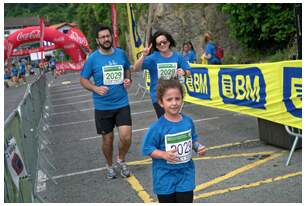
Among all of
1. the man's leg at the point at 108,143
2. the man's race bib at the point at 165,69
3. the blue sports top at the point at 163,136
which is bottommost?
the man's leg at the point at 108,143

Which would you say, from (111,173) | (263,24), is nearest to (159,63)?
(111,173)

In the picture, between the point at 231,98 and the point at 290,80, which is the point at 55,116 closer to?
the point at 231,98

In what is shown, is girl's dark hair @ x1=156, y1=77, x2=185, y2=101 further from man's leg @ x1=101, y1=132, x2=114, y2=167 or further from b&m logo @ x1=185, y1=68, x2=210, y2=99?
b&m logo @ x1=185, y1=68, x2=210, y2=99

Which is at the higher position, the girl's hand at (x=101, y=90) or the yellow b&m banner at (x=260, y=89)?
the girl's hand at (x=101, y=90)

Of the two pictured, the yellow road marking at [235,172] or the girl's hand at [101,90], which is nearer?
the yellow road marking at [235,172]

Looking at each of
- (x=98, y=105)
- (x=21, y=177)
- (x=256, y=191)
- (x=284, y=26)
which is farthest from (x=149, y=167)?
(x=284, y=26)

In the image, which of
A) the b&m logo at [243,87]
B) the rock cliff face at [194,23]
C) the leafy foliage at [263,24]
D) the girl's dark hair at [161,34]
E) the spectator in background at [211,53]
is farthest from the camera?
the rock cliff face at [194,23]

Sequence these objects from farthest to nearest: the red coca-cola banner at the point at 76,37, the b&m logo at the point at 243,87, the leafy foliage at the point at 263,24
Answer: the red coca-cola banner at the point at 76,37, the leafy foliage at the point at 263,24, the b&m logo at the point at 243,87

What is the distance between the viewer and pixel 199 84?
9.73 m

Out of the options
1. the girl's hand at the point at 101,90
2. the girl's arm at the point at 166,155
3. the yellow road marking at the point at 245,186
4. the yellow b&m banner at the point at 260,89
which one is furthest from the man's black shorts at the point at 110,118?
the girl's arm at the point at 166,155

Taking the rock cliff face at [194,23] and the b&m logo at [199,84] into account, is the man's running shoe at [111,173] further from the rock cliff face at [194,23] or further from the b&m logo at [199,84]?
the rock cliff face at [194,23]

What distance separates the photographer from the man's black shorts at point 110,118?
5.97m

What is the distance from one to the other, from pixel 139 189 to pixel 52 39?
17.4 m

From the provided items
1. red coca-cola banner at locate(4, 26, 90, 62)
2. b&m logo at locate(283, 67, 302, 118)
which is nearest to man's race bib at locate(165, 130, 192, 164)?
b&m logo at locate(283, 67, 302, 118)
